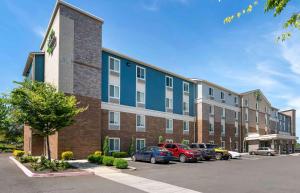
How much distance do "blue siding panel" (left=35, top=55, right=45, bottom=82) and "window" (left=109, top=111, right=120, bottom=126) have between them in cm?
842

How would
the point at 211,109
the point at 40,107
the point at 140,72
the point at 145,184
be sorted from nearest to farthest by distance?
the point at 145,184
the point at 40,107
the point at 140,72
the point at 211,109

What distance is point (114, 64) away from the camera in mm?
33250

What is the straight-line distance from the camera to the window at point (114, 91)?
1282 inches

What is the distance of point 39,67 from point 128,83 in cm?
993

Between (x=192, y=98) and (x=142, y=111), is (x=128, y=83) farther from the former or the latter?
(x=192, y=98)

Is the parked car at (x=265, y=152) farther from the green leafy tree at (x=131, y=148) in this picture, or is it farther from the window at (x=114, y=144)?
the window at (x=114, y=144)

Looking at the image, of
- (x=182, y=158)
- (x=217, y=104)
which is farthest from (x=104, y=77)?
(x=217, y=104)

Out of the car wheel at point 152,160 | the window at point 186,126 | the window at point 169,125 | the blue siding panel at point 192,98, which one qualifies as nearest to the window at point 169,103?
the window at point 169,125

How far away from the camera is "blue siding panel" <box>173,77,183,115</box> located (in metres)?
42.2

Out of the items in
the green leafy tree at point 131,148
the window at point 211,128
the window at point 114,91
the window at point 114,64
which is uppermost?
the window at point 114,64

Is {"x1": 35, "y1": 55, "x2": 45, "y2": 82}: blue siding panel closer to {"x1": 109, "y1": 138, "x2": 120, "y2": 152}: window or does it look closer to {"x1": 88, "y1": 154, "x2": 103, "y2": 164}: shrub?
{"x1": 109, "y1": 138, "x2": 120, "y2": 152}: window

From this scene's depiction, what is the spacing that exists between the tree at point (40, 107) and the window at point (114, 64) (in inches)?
485

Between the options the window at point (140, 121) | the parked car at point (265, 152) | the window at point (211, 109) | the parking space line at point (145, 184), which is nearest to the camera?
the parking space line at point (145, 184)

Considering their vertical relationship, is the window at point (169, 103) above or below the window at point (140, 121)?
above
